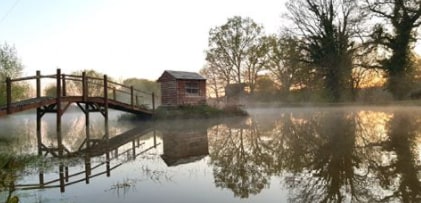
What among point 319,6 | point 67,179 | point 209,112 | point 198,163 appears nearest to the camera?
point 67,179

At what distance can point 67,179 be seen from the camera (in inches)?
311

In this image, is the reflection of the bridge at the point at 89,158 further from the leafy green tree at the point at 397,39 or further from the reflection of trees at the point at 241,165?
the leafy green tree at the point at 397,39

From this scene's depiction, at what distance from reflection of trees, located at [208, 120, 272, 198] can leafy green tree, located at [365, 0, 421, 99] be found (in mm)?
27278

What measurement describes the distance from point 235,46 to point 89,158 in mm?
38776

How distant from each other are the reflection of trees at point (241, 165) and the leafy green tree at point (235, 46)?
3488 centimetres

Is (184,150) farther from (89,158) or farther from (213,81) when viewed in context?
(213,81)

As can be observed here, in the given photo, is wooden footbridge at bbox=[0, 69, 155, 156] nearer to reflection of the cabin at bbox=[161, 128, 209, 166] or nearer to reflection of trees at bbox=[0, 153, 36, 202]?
reflection of trees at bbox=[0, 153, 36, 202]

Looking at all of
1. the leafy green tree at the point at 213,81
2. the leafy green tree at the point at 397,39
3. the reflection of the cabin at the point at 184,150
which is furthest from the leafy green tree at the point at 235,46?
the reflection of the cabin at the point at 184,150

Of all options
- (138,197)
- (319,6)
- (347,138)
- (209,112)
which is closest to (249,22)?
(319,6)

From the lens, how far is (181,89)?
29.8 metres

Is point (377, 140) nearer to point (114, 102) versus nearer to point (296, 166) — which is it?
point (296, 166)

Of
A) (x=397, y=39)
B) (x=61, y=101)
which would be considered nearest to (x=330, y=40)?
(x=397, y=39)

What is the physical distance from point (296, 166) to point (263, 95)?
4676 centimetres

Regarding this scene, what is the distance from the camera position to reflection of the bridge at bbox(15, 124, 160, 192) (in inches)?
301
